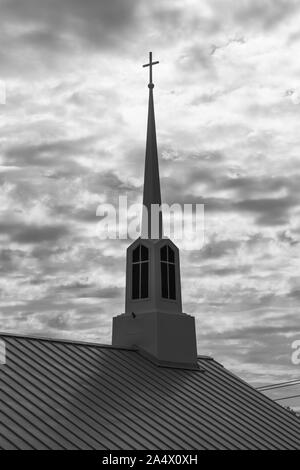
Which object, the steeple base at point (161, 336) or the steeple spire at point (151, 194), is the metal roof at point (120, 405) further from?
the steeple spire at point (151, 194)

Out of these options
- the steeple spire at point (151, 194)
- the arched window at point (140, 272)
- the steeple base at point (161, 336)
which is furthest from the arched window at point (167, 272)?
the steeple base at point (161, 336)

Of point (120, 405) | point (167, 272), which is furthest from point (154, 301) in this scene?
point (120, 405)

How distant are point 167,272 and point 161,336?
9.43 ft

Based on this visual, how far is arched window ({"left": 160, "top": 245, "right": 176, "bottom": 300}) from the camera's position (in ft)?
90.7

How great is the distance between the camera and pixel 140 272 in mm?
27828

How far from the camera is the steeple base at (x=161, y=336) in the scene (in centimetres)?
2617

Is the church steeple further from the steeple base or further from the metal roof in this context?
the metal roof

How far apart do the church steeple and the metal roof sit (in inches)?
31.7

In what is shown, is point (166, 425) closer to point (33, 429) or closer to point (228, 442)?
point (228, 442)

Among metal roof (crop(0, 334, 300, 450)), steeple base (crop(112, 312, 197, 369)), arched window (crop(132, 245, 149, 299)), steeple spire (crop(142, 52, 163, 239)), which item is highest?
steeple spire (crop(142, 52, 163, 239))

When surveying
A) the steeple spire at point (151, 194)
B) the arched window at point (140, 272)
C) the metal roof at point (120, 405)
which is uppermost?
the steeple spire at point (151, 194)

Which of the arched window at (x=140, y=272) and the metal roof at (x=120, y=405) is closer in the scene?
the metal roof at (x=120, y=405)

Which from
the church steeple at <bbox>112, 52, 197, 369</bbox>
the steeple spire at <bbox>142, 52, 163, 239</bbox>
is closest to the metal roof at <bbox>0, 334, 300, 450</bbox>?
the church steeple at <bbox>112, 52, 197, 369</bbox>

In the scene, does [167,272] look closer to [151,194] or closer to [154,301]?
[154,301]
